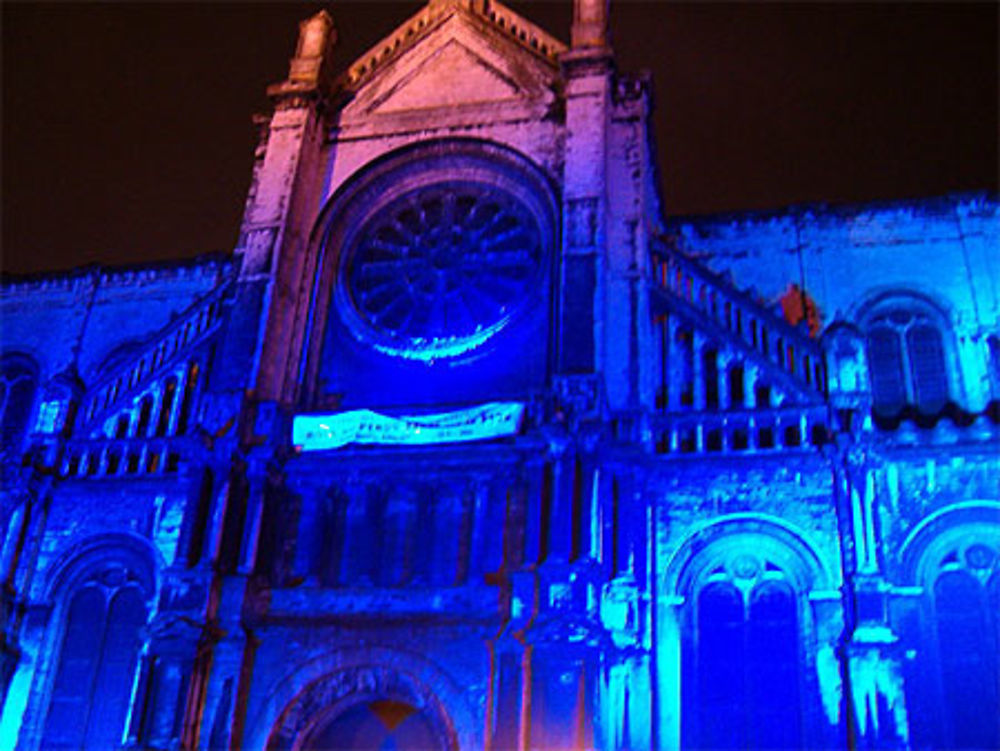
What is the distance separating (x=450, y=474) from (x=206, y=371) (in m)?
6.61

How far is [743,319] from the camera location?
2167 cm

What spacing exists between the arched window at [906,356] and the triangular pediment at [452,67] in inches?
352

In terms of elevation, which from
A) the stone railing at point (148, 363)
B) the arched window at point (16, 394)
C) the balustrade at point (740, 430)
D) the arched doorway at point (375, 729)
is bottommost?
the arched doorway at point (375, 729)

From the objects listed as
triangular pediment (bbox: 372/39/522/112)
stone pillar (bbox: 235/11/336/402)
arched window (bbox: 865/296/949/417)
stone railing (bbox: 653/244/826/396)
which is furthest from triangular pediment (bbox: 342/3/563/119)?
arched window (bbox: 865/296/949/417)

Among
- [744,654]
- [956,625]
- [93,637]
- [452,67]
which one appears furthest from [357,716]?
[452,67]

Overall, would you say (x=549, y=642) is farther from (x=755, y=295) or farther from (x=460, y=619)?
(x=755, y=295)

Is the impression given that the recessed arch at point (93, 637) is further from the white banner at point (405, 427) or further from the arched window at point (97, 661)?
the white banner at point (405, 427)

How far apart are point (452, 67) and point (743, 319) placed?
362 inches

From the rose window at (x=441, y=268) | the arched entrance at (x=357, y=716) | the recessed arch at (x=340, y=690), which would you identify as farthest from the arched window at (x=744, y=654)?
the rose window at (x=441, y=268)

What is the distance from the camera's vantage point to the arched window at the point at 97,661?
20.2 m

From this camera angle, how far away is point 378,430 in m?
20.2

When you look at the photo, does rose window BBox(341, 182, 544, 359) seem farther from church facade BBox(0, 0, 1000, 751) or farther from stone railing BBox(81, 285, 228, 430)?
stone railing BBox(81, 285, 228, 430)

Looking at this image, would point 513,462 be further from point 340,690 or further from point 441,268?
point 441,268

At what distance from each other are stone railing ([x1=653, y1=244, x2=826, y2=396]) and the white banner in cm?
456
